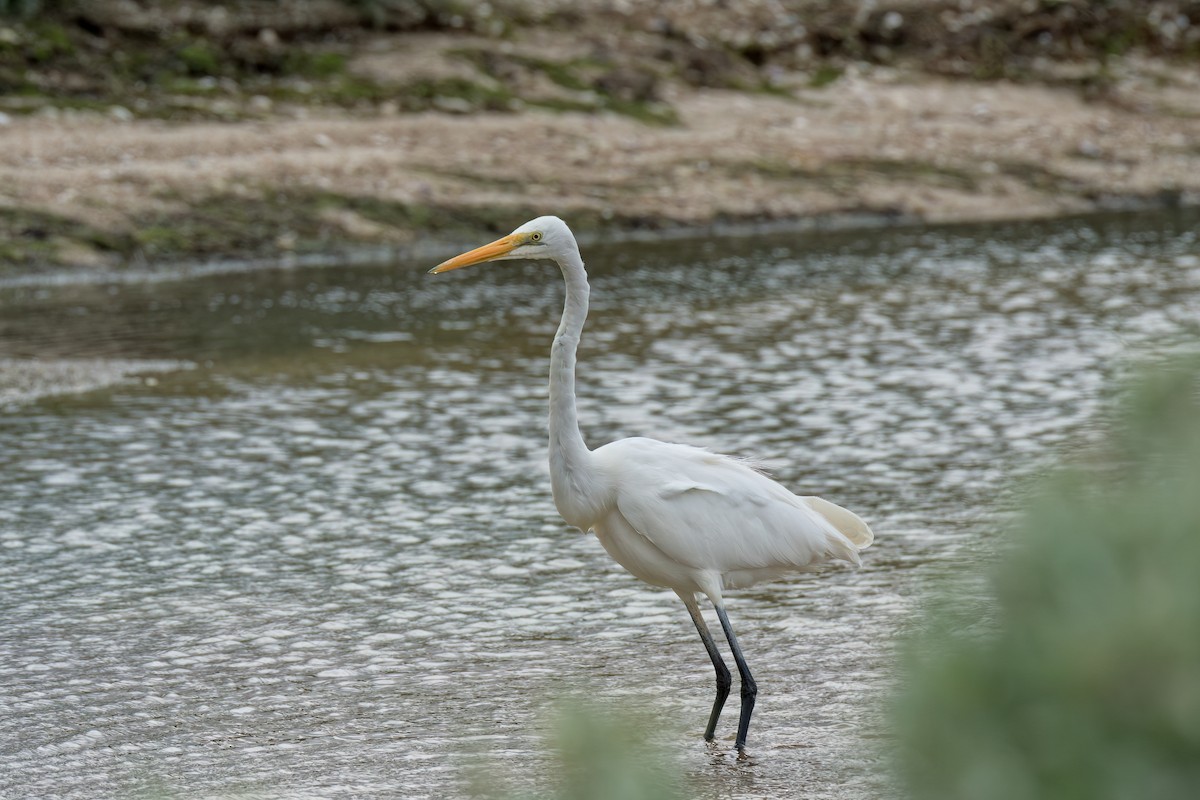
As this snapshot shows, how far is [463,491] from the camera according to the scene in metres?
9.09

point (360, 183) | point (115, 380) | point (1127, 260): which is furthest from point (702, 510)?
point (360, 183)

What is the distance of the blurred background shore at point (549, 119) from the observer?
58.0 feet

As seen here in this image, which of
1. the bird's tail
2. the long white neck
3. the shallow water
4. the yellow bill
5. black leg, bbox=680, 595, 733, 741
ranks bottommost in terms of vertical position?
the shallow water

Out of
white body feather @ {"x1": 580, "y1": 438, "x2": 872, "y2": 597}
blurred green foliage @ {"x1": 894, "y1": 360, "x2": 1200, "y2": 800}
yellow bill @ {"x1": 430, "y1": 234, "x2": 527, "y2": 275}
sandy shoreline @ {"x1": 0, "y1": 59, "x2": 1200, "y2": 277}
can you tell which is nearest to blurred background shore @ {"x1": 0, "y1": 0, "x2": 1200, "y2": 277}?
sandy shoreline @ {"x1": 0, "y1": 59, "x2": 1200, "y2": 277}

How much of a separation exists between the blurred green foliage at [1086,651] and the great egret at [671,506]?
11.9ft

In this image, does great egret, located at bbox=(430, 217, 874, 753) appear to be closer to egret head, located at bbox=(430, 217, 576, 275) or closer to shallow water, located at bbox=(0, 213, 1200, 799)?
egret head, located at bbox=(430, 217, 576, 275)

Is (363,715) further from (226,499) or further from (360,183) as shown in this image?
(360,183)

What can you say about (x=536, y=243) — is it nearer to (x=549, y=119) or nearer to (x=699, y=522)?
(x=699, y=522)

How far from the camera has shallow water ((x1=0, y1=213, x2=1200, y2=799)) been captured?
18.3ft

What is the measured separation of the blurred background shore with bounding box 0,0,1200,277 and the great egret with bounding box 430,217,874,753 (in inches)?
484

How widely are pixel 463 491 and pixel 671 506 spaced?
154 inches

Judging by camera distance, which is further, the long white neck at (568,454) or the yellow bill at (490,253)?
the yellow bill at (490,253)

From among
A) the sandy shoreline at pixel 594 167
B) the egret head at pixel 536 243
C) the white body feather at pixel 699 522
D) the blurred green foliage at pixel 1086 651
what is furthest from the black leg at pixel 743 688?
the sandy shoreline at pixel 594 167

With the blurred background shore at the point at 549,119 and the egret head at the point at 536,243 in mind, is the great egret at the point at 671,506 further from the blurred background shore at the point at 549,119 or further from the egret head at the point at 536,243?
the blurred background shore at the point at 549,119
